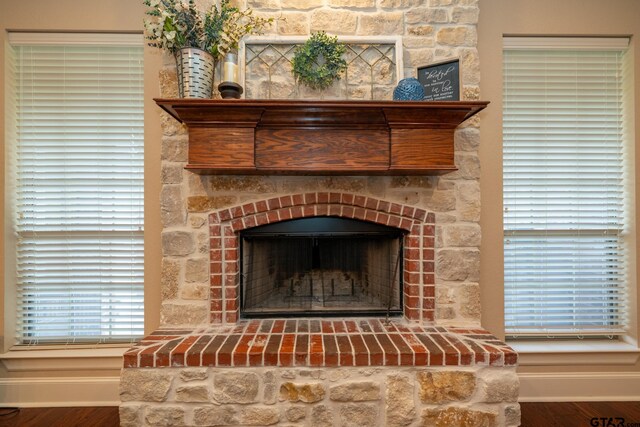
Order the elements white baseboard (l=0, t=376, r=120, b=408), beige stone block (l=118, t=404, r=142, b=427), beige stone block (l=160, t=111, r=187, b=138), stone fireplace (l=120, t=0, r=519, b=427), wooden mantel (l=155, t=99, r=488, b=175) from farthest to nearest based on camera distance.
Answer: white baseboard (l=0, t=376, r=120, b=408)
beige stone block (l=160, t=111, r=187, b=138)
stone fireplace (l=120, t=0, r=519, b=427)
wooden mantel (l=155, t=99, r=488, b=175)
beige stone block (l=118, t=404, r=142, b=427)

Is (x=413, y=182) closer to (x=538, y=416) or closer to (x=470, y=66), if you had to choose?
(x=470, y=66)

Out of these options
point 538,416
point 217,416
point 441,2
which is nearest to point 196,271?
point 217,416

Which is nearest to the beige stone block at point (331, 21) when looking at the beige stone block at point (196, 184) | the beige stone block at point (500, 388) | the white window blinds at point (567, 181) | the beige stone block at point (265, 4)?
the beige stone block at point (265, 4)

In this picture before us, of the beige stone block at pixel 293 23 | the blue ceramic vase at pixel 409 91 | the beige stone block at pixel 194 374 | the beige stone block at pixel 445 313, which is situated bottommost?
the beige stone block at pixel 194 374

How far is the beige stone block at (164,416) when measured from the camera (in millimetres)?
1519

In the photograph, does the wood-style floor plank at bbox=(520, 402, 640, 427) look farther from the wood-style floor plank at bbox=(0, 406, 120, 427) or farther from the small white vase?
the small white vase

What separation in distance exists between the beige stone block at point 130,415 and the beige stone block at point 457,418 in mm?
1349

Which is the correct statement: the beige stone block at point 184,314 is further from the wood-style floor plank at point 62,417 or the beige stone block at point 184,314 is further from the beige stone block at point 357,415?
the beige stone block at point 357,415

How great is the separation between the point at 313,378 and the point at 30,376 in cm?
208

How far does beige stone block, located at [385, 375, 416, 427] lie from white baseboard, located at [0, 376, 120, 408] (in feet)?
6.05

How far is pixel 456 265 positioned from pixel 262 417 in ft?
4.37

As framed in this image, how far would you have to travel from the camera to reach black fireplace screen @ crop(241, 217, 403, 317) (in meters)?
1.99

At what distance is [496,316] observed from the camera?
216cm

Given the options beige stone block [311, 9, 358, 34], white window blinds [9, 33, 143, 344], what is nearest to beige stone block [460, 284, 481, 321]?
beige stone block [311, 9, 358, 34]
